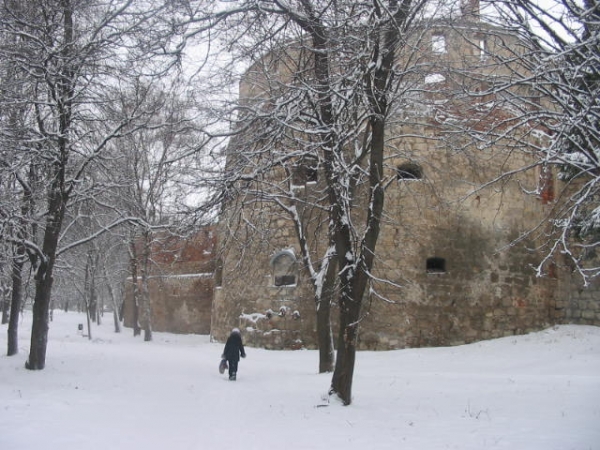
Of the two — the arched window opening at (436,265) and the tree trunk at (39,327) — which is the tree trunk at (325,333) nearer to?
the arched window opening at (436,265)

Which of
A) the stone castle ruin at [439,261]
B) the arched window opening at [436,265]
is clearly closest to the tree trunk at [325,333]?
the stone castle ruin at [439,261]

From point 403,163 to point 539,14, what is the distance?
667 cm

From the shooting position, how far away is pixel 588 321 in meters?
12.2

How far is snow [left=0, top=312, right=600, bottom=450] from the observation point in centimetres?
A: 525

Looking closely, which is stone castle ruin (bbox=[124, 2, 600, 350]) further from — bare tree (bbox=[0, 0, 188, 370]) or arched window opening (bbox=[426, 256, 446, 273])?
bare tree (bbox=[0, 0, 188, 370])

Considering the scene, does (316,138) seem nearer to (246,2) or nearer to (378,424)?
(246,2)

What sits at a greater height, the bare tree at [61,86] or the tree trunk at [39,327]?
the bare tree at [61,86]

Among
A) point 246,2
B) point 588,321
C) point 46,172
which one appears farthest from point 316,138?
point 588,321

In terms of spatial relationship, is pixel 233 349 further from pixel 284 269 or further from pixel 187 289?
pixel 187 289

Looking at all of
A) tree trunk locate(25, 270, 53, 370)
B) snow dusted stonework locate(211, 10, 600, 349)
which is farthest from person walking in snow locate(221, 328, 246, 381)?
tree trunk locate(25, 270, 53, 370)

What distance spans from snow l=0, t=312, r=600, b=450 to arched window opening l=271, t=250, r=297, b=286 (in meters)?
2.15

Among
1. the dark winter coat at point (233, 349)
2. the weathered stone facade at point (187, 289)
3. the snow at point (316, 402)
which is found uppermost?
the weathered stone facade at point (187, 289)

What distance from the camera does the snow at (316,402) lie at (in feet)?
17.2

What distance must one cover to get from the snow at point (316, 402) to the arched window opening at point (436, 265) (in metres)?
1.72
